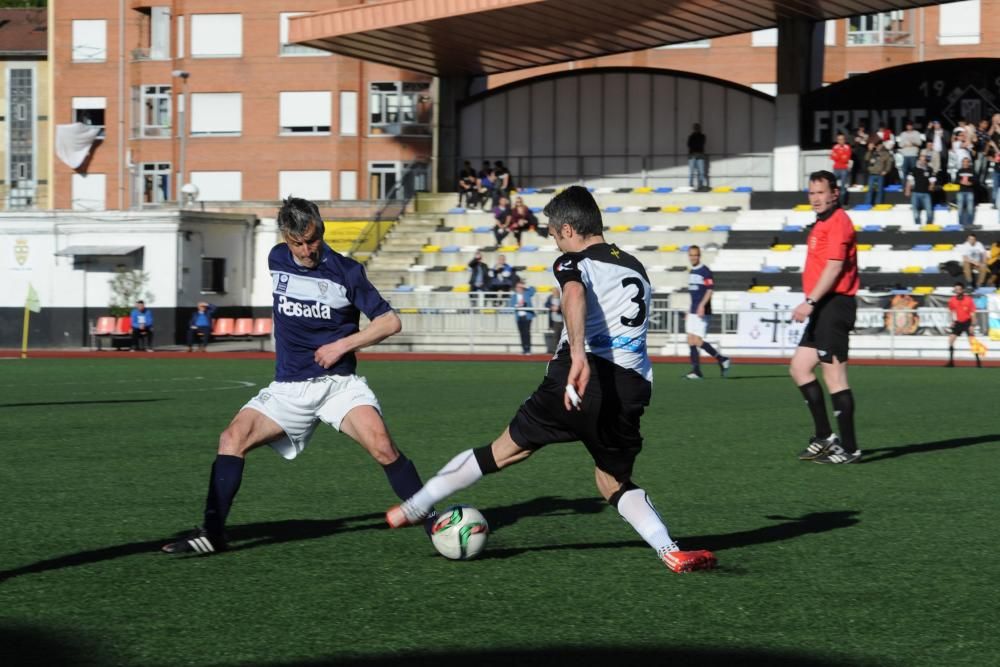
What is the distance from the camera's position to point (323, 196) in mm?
62125

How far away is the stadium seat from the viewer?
4334cm

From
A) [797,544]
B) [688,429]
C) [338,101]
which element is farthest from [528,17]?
[797,544]

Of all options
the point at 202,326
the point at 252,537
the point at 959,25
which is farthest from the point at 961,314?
the point at 959,25

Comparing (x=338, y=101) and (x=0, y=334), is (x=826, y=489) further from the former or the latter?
(x=338, y=101)

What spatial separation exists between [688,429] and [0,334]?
113 feet

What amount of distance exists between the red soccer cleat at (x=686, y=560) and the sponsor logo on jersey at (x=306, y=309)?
1.99 m

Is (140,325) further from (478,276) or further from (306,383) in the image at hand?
(306,383)

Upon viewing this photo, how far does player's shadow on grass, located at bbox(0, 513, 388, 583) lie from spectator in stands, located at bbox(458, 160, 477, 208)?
3761 centimetres

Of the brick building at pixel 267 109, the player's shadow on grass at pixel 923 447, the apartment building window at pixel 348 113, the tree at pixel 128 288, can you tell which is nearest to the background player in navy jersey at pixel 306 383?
the player's shadow on grass at pixel 923 447

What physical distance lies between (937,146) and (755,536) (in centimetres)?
3318

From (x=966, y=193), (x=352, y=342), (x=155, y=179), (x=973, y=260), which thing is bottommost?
(x=352, y=342)

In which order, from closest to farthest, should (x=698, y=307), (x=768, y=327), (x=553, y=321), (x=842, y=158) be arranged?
(x=698, y=307), (x=768, y=327), (x=553, y=321), (x=842, y=158)

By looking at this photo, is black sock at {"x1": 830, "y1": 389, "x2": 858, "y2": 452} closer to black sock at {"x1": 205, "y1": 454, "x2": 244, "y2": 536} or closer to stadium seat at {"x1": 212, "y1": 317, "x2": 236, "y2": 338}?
black sock at {"x1": 205, "y1": 454, "x2": 244, "y2": 536}

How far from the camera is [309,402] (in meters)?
7.57
